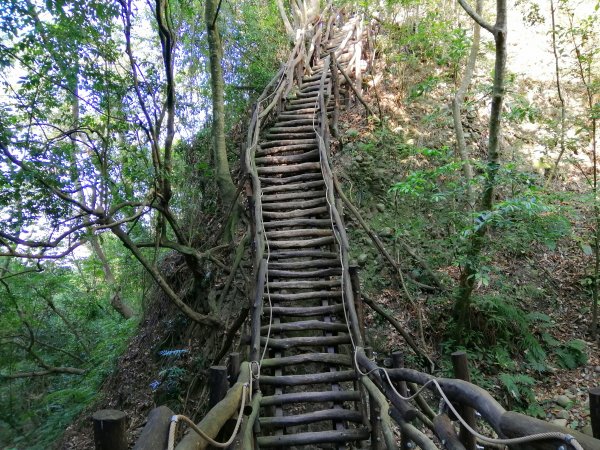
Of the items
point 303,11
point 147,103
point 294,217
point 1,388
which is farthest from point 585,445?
point 303,11

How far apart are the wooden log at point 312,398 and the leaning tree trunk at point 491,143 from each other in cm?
230

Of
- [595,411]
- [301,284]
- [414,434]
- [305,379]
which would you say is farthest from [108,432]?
[301,284]

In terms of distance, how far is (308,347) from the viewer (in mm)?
5695

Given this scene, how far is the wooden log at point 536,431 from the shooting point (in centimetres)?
152

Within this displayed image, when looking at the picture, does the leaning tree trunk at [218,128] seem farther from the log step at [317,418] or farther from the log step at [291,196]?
the log step at [317,418]

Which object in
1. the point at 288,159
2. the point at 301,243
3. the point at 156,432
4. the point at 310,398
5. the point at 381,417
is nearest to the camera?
the point at 156,432

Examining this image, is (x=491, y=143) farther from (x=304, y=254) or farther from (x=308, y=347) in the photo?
(x=308, y=347)

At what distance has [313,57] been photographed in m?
13.4

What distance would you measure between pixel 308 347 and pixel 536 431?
422cm

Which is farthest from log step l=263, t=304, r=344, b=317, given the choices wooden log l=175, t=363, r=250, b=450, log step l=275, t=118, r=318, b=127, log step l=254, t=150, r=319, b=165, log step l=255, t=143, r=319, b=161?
log step l=275, t=118, r=318, b=127

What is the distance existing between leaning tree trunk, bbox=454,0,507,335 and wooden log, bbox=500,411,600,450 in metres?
3.27

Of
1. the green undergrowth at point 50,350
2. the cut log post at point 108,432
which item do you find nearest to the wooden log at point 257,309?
the cut log post at point 108,432

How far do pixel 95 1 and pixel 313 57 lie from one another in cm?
899

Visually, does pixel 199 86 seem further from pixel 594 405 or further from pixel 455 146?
pixel 594 405
